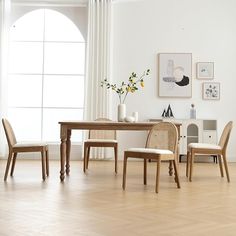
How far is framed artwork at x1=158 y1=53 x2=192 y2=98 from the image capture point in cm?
837

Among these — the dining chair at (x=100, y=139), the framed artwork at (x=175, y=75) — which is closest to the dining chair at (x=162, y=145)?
the dining chair at (x=100, y=139)

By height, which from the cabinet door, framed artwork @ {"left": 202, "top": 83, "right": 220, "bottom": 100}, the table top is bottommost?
the cabinet door

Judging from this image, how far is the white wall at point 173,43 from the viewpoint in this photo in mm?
8391

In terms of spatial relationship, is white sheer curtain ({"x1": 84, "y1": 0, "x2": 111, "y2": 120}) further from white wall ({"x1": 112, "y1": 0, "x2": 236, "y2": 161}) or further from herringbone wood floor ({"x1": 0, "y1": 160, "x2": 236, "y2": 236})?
herringbone wood floor ({"x1": 0, "y1": 160, "x2": 236, "y2": 236})

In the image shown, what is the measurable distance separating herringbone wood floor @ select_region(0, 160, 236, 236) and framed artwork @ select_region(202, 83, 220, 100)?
2.74 m

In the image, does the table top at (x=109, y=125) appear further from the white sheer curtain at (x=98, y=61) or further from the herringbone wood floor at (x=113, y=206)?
the white sheer curtain at (x=98, y=61)

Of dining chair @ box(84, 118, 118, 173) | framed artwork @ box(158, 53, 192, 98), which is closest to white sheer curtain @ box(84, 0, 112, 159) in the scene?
framed artwork @ box(158, 53, 192, 98)

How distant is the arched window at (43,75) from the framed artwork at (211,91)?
2368mm

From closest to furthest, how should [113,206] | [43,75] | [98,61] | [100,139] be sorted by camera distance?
[113,206] < [100,139] < [98,61] < [43,75]

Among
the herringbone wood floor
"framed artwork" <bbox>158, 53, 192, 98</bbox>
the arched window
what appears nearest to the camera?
the herringbone wood floor

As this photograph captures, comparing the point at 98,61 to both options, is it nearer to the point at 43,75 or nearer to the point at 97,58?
the point at 97,58

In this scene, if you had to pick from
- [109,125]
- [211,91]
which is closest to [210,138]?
[211,91]

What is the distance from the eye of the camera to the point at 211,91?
8375 mm

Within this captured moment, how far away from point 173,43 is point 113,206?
5248 mm
